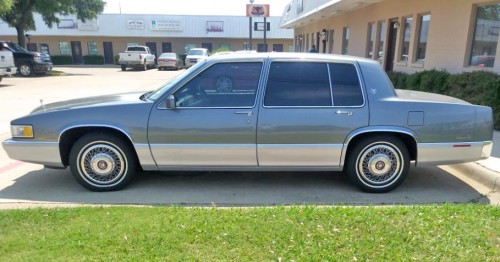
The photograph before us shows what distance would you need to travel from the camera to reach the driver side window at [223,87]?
426cm

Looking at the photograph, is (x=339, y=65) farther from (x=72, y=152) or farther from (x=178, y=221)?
(x=72, y=152)

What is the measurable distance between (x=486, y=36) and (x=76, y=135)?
8858mm

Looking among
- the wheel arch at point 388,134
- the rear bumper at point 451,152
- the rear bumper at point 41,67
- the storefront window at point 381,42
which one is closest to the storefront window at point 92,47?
the rear bumper at point 41,67

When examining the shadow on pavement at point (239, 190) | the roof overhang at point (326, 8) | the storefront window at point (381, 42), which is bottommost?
the shadow on pavement at point (239, 190)

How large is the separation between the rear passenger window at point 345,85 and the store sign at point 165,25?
36.0m

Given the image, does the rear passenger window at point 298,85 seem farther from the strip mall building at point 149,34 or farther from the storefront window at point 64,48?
the storefront window at point 64,48

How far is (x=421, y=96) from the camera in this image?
4.67m

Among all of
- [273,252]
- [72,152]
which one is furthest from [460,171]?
[72,152]

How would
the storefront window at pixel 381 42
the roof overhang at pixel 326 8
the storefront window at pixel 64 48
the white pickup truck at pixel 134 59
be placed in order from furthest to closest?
the storefront window at pixel 64 48 < the white pickup truck at pixel 134 59 < the storefront window at pixel 381 42 < the roof overhang at pixel 326 8

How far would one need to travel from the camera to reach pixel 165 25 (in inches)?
1485

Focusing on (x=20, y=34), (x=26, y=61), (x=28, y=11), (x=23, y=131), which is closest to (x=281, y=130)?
(x=23, y=131)

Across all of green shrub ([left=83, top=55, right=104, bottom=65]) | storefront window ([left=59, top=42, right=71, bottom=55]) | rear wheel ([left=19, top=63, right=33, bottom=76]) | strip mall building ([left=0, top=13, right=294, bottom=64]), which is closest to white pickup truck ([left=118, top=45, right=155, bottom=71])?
strip mall building ([left=0, top=13, right=294, bottom=64])

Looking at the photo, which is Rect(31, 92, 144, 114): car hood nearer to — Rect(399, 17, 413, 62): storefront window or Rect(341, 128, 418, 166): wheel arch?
Rect(341, 128, 418, 166): wheel arch

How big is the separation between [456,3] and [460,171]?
5.97 metres
